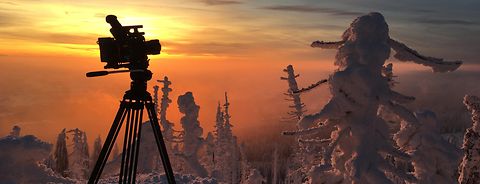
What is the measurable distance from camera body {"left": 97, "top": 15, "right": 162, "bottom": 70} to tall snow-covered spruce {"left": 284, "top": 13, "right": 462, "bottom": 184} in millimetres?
6156

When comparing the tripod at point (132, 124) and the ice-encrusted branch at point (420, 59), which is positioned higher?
the ice-encrusted branch at point (420, 59)

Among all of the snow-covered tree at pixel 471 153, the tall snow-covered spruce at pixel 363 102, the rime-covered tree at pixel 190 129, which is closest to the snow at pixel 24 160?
the tall snow-covered spruce at pixel 363 102

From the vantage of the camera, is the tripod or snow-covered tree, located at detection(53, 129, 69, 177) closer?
the tripod

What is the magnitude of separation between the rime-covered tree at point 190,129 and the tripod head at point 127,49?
3358 cm

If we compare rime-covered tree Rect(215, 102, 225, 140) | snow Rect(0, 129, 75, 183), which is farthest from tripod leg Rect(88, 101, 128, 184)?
rime-covered tree Rect(215, 102, 225, 140)

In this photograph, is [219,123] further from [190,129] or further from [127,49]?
[127,49]

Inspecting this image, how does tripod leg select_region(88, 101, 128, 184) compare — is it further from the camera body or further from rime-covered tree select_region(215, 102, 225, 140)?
rime-covered tree select_region(215, 102, 225, 140)

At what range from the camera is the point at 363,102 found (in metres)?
13.8

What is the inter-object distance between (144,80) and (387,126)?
27.0 ft

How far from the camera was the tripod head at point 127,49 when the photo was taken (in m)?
7.85

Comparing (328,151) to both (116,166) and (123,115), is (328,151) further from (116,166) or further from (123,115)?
(116,166)

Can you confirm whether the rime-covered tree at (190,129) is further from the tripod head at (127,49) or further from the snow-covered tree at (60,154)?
the snow-covered tree at (60,154)

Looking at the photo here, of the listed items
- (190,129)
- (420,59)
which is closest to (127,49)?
(420,59)

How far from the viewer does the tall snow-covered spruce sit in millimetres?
13523
